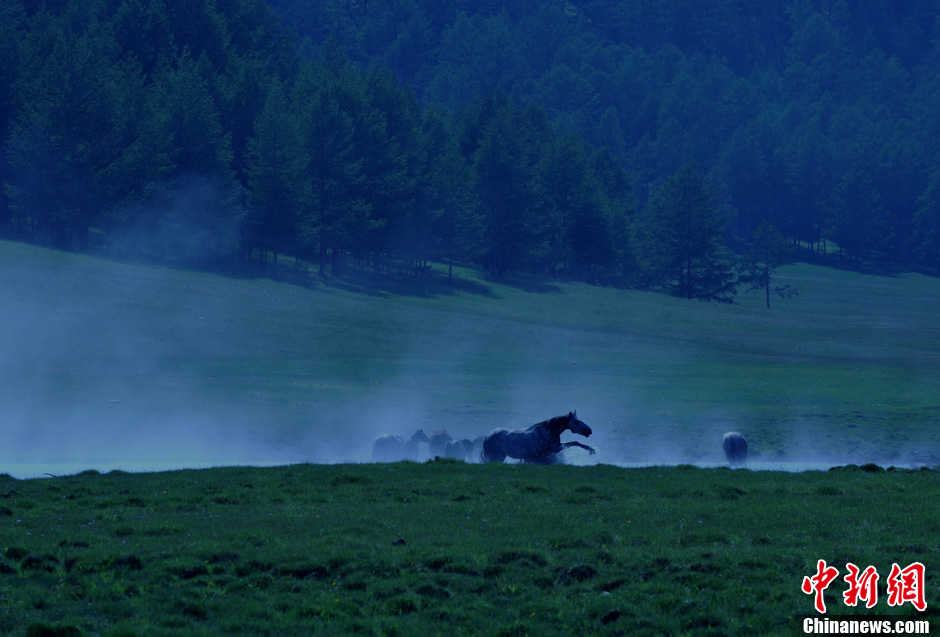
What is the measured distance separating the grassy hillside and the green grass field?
21 cm

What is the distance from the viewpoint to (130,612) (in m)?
11.8

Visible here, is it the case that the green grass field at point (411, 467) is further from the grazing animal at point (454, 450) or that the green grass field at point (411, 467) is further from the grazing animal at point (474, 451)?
the grazing animal at point (454, 450)

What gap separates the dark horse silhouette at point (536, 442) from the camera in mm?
24031

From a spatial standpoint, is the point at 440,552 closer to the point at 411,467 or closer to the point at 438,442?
the point at 411,467

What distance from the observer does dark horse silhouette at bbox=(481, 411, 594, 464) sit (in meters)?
24.0

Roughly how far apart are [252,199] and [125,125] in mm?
11632

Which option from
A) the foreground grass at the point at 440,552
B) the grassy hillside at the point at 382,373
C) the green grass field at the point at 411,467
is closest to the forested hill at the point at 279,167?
the grassy hillside at the point at 382,373

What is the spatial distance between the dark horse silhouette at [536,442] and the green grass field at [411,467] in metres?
1.62

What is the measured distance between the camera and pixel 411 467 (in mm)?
22250

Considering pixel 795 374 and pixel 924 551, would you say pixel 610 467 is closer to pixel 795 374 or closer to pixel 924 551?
pixel 924 551

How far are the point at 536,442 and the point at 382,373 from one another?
25.2 m

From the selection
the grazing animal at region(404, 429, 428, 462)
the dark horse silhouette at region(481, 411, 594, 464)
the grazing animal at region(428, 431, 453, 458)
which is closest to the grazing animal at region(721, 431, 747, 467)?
the dark horse silhouette at region(481, 411, 594, 464)

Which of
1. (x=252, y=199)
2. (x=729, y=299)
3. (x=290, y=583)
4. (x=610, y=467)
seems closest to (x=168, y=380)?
(x=610, y=467)

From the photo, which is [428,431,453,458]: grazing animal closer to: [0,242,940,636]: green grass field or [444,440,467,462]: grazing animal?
[444,440,467,462]: grazing animal
